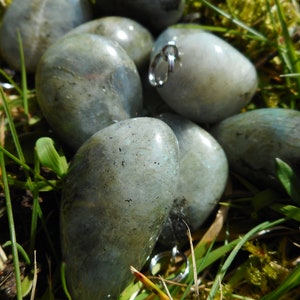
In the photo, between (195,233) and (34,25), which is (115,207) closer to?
(195,233)

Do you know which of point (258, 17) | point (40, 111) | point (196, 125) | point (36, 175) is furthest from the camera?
point (258, 17)

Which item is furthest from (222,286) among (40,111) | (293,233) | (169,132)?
(40,111)

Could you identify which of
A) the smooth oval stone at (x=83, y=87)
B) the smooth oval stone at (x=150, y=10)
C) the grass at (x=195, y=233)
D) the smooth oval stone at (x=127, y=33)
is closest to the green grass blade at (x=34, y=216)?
the grass at (x=195, y=233)

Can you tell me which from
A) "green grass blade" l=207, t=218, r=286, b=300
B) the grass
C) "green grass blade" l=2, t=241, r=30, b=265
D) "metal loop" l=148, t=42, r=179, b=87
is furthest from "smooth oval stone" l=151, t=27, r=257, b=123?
"green grass blade" l=2, t=241, r=30, b=265

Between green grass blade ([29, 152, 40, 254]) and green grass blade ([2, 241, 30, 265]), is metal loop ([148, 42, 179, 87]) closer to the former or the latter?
green grass blade ([29, 152, 40, 254])

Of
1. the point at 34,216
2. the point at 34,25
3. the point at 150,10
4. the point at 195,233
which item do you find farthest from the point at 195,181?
the point at 34,25

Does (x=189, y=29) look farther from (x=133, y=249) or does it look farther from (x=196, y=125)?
(x=133, y=249)
